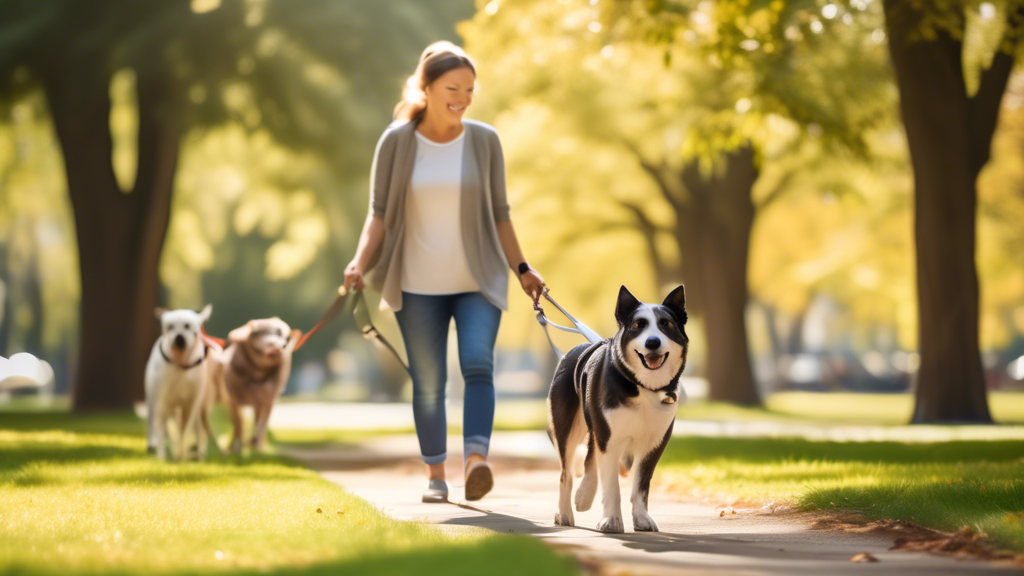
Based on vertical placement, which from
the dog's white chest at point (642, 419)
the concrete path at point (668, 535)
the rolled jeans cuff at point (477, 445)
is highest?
the dog's white chest at point (642, 419)

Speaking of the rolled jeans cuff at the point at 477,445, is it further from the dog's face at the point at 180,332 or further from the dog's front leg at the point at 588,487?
the dog's face at the point at 180,332

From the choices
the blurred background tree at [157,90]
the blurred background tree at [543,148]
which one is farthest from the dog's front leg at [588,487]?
the blurred background tree at [157,90]

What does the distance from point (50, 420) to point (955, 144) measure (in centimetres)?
1338

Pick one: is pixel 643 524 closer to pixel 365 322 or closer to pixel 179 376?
pixel 365 322

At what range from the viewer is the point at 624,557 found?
4.79 meters

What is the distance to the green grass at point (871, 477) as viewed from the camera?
609 centimetres

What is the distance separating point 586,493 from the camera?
621 centimetres

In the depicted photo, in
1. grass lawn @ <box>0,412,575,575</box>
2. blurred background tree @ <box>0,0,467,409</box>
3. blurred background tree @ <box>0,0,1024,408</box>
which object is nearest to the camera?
grass lawn @ <box>0,412,575,575</box>

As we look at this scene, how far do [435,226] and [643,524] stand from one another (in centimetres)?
237

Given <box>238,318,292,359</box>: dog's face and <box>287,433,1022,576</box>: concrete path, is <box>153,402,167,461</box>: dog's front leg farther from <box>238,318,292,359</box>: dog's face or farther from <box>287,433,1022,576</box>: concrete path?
<box>287,433,1022,576</box>: concrete path

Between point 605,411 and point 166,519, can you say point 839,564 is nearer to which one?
point 605,411

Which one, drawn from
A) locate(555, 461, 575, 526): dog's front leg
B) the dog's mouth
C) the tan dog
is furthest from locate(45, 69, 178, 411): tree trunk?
the dog's mouth

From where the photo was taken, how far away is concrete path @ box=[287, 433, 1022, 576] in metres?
4.59

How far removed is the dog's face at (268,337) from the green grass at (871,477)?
366 centimetres
